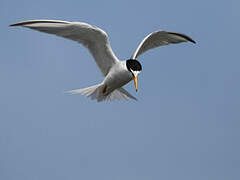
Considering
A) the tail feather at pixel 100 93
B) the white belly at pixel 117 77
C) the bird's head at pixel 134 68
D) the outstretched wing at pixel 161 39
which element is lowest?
the tail feather at pixel 100 93

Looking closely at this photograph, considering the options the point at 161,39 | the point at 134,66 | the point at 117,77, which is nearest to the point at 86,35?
the point at 117,77

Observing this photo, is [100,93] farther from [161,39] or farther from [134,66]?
[161,39]

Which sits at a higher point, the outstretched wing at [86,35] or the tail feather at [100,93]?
the outstretched wing at [86,35]

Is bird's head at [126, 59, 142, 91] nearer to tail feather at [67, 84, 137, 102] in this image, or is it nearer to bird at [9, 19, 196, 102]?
bird at [9, 19, 196, 102]

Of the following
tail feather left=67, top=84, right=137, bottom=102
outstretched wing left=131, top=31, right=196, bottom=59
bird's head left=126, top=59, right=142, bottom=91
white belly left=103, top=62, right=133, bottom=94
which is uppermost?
outstretched wing left=131, top=31, right=196, bottom=59

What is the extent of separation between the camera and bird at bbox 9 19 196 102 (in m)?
9.31

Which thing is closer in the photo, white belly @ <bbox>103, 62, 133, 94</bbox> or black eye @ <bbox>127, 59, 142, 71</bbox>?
black eye @ <bbox>127, 59, 142, 71</bbox>

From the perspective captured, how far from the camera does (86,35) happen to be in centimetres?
989

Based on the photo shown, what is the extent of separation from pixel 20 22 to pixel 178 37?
16.1ft

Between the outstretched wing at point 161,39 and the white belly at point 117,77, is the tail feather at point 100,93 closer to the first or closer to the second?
the white belly at point 117,77

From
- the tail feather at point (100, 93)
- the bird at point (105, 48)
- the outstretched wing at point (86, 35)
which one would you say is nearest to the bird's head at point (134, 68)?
the bird at point (105, 48)

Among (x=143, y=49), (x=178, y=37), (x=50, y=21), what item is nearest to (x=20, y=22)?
(x=50, y=21)

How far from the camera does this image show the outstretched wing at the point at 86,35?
29.5 ft

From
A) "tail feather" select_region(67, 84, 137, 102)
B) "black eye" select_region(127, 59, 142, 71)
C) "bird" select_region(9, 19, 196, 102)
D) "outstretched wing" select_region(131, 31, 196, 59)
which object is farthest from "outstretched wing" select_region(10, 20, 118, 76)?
"outstretched wing" select_region(131, 31, 196, 59)
